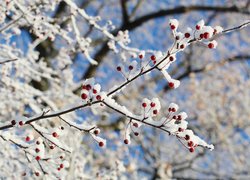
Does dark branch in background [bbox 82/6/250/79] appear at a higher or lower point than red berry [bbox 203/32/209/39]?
higher

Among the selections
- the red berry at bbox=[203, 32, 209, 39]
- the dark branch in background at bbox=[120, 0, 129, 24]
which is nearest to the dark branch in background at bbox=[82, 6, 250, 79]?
the dark branch in background at bbox=[120, 0, 129, 24]

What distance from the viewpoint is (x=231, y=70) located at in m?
14.4

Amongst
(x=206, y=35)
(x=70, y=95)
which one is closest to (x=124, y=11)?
(x=70, y=95)

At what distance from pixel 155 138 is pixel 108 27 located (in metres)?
6.67

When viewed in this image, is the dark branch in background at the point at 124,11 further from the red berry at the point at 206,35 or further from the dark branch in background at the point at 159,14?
the red berry at the point at 206,35

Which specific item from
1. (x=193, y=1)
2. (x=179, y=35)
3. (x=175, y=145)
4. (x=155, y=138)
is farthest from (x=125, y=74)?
(x=193, y=1)

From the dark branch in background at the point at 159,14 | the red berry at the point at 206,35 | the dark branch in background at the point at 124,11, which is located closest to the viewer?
the red berry at the point at 206,35

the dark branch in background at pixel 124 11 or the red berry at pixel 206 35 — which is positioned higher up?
Answer: the dark branch in background at pixel 124 11

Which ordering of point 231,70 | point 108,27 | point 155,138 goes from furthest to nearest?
1. point 231,70
2. point 155,138
3. point 108,27

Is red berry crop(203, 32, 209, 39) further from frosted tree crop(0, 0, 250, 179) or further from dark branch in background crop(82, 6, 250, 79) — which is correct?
dark branch in background crop(82, 6, 250, 79)

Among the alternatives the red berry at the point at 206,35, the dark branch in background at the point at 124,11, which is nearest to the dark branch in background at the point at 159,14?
the dark branch in background at the point at 124,11

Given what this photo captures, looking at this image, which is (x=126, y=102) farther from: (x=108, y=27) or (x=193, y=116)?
(x=108, y=27)

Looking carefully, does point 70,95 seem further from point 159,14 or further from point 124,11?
point 159,14

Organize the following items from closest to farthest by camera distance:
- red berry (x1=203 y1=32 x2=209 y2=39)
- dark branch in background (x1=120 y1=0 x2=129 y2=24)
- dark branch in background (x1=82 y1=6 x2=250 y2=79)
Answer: red berry (x1=203 y1=32 x2=209 y2=39) → dark branch in background (x1=82 y1=6 x2=250 y2=79) → dark branch in background (x1=120 y1=0 x2=129 y2=24)
